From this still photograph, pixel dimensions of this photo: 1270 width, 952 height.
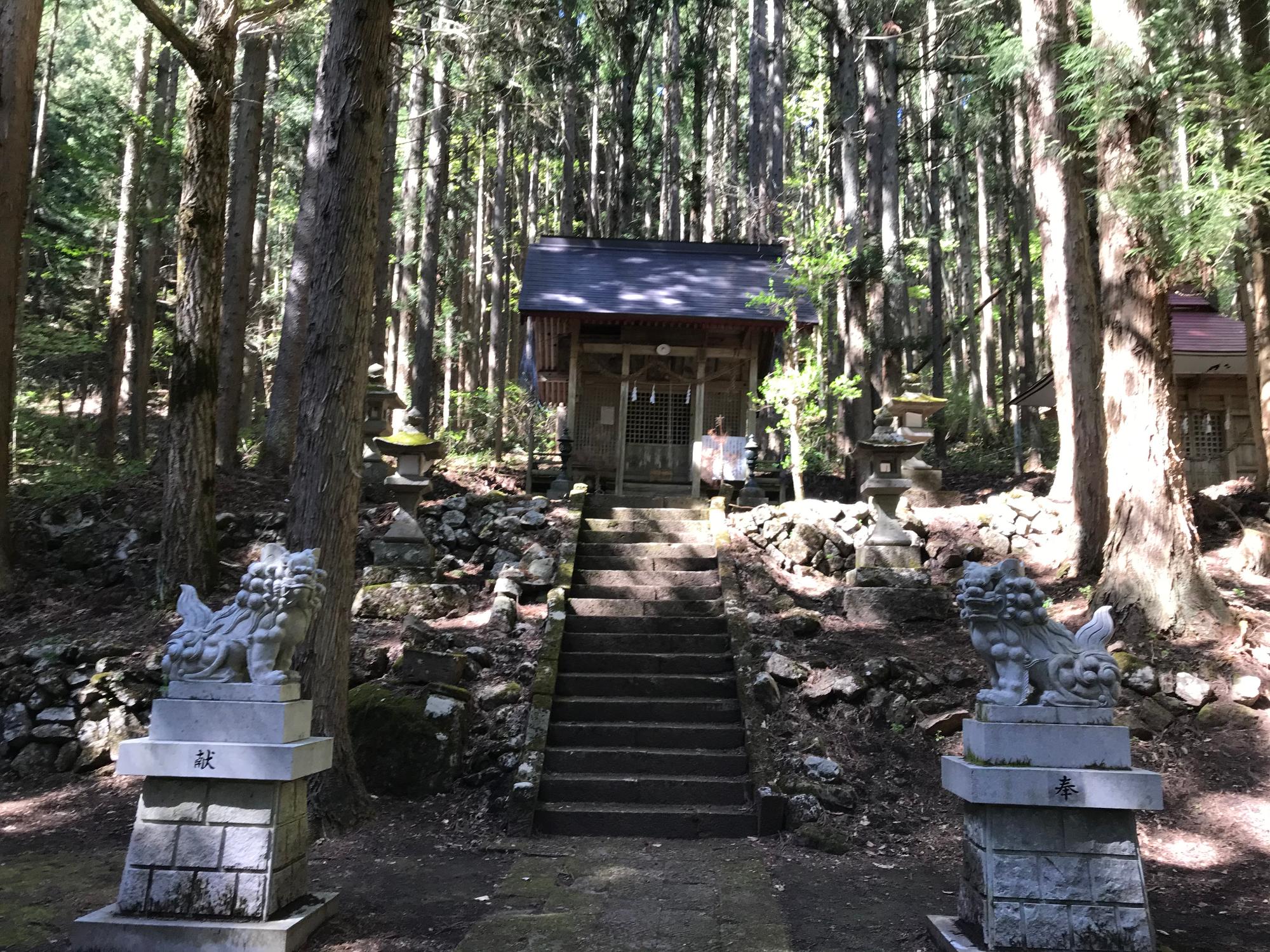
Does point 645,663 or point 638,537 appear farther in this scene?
point 638,537

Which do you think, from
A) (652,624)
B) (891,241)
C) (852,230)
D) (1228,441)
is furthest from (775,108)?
(652,624)

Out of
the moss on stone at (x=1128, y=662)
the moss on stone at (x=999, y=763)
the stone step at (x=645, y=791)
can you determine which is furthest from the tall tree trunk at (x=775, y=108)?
the moss on stone at (x=999, y=763)

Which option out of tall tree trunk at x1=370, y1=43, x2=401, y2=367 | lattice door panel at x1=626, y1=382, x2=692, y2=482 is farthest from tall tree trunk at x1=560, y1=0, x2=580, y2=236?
lattice door panel at x1=626, y1=382, x2=692, y2=482

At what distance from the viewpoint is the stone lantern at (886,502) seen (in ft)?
33.0

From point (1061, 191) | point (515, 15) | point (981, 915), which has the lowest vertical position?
point (981, 915)

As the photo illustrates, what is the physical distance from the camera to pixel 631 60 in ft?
69.4

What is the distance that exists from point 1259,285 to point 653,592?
785 cm

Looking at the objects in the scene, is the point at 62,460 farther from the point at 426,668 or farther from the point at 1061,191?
the point at 1061,191

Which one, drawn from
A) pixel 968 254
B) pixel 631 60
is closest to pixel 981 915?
pixel 631 60

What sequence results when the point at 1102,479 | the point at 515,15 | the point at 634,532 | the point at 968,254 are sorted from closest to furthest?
the point at 1102,479
the point at 634,532
the point at 515,15
the point at 968,254

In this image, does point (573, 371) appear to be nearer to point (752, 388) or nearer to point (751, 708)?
point (752, 388)

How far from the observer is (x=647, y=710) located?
7594mm

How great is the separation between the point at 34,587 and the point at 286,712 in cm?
763

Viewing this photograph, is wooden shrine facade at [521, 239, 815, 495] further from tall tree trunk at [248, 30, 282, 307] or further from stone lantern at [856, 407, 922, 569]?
tall tree trunk at [248, 30, 282, 307]
